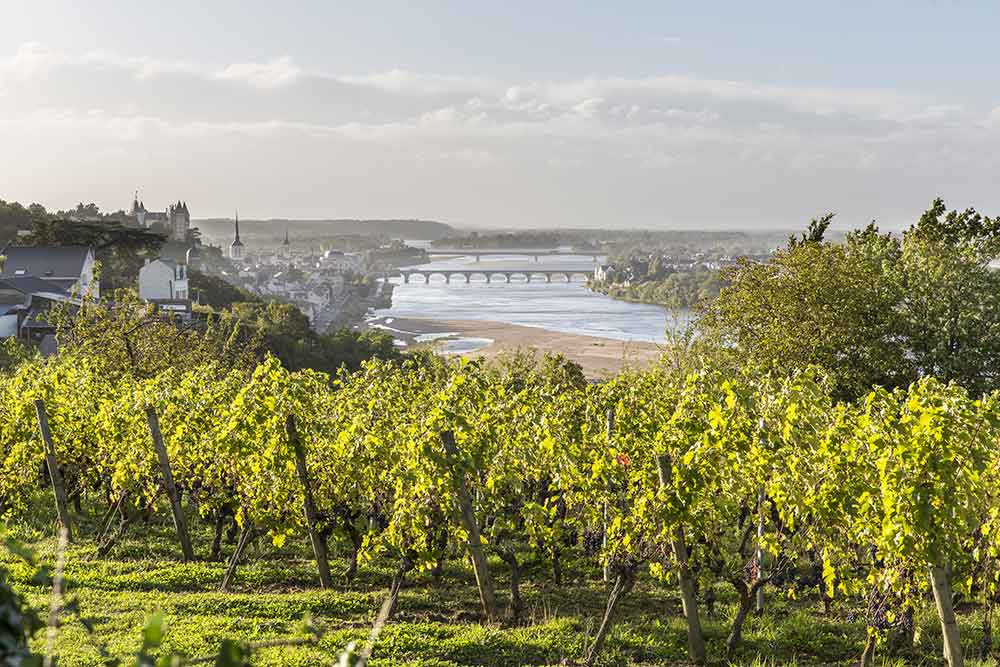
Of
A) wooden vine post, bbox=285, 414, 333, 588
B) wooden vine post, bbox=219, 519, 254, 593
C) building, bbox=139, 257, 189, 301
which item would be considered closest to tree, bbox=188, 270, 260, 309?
building, bbox=139, 257, 189, 301

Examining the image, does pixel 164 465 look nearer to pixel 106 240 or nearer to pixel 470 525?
pixel 470 525

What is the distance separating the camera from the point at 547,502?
443 inches

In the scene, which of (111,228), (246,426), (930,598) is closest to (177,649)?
(246,426)

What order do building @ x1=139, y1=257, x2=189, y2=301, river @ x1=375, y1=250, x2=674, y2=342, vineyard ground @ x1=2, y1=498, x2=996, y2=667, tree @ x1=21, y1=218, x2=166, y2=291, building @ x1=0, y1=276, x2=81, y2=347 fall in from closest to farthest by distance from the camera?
1. vineyard ground @ x1=2, y1=498, x2=996, y2=667
2. building @ x1=0, y1=276, x2=81, y2=347
3. tree @ x1=21, y1=218, x2=166, y2=291
4. building @ x1=139, y1=257, x2=189, y2=301
5. river @ x1=375, y1=250, x2=674, y2=342

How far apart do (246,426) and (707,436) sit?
590cm

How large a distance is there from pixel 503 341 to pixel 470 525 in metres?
78.0

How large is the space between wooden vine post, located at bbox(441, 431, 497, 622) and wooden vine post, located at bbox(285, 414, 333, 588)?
7.79 feet

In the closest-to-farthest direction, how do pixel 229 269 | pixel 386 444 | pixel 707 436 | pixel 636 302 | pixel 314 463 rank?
pixel 707 436 → pixel 386 444 → pixel 314 463 → pixel 636 302 → pixel 229 269

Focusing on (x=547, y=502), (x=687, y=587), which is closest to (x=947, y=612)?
(x=687, y=587)

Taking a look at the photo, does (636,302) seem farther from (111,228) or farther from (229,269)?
(111,228)

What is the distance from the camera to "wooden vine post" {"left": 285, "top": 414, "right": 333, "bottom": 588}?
11008 mm

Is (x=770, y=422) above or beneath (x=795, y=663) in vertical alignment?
above

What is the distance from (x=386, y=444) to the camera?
10.6 metres

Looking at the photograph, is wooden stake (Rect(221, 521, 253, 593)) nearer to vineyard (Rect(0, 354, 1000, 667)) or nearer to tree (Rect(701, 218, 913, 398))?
vineyard (Rect(0, 354, 1000, 667))
